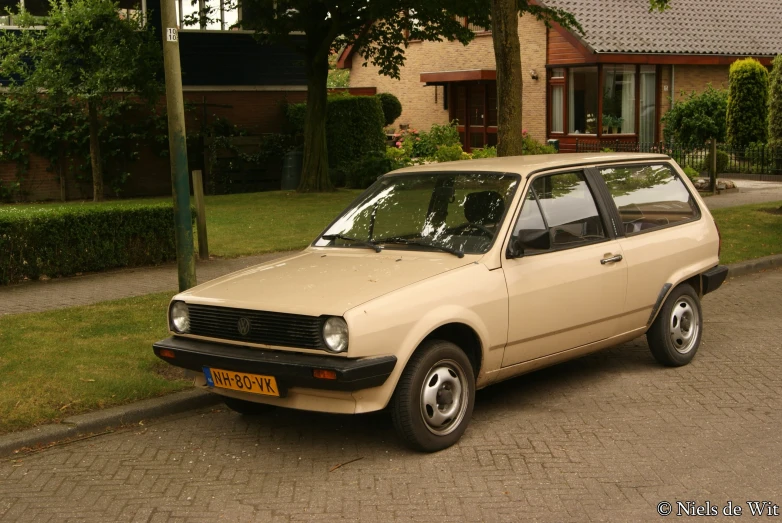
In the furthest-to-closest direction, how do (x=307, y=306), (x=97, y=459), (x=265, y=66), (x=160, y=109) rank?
(x=265, y=66)
(x=160, y=109)
(x=97, y=459)
(x=307, y=306)

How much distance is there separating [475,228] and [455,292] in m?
0.74

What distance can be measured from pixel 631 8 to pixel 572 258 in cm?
2726

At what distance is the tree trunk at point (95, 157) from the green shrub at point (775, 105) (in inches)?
662

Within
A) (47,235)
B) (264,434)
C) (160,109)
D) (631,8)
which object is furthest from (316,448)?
(631,8)

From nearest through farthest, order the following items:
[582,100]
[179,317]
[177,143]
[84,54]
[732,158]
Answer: [179,317], [177,143], [84,54], [732,158], [582,100]

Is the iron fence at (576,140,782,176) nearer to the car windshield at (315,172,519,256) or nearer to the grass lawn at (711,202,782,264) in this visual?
the grass lawn at (711,202,782,264)

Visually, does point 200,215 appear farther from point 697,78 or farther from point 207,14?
point 697,78

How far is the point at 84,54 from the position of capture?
66.0 ft

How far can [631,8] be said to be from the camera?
3194 centimetres

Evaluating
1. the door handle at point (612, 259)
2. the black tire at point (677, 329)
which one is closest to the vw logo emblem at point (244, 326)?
the door handle at point (612, 259)

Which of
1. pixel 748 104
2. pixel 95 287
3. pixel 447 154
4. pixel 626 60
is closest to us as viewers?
pixel 95 287

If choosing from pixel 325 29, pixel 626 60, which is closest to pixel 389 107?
pixel 626 60

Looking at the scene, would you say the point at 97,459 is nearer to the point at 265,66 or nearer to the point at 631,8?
the point at 265,66

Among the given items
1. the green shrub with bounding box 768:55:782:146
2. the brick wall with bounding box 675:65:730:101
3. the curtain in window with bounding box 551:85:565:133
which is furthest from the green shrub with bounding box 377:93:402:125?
the green shrub with bounding box 768:55:782:146
